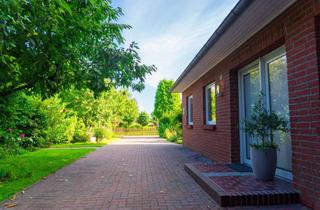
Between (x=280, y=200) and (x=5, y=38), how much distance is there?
4.23 meters

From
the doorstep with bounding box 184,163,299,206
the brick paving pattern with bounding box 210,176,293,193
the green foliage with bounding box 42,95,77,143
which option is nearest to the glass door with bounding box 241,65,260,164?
the doorstep with bounding box 184,163,299,206

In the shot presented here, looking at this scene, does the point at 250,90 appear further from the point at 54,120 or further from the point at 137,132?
the point at 137,132

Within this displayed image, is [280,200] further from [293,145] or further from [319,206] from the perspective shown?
[293,145]

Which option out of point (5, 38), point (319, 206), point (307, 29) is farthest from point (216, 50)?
point (5, 38)

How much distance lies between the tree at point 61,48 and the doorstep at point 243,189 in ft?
10.5

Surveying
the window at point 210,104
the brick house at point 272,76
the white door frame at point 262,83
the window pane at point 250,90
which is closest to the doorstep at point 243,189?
the brick house at point 272,76

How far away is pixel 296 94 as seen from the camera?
4.16m

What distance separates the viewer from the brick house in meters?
3.78

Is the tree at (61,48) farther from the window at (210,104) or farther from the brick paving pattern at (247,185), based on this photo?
the brick paving pattern at (247,185)

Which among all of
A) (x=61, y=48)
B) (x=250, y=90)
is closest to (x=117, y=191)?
(x=61, y=48)

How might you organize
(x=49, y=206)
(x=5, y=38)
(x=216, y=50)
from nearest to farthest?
(x=5, y=38)
(x=49, y=206)
(x=216, y=50)

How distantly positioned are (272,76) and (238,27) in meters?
1.19

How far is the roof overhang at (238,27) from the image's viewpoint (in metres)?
4.25

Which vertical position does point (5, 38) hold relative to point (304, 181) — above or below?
above
